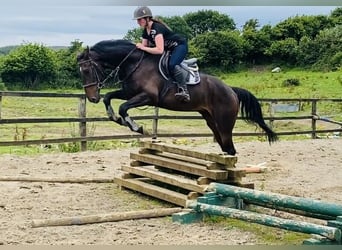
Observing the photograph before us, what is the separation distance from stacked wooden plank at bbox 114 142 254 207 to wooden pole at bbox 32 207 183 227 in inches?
9.4

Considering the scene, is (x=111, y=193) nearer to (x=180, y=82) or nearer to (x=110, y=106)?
(x=110, y=106)

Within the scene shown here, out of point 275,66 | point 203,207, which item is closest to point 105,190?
point 203,207

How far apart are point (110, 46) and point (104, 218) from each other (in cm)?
200

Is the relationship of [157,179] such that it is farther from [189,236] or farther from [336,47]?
[336,47]

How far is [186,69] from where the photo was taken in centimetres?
616

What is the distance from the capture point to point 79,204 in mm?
5680

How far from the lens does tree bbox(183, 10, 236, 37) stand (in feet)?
77.3

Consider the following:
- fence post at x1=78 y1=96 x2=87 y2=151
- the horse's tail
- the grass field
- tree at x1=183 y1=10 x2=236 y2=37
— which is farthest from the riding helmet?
tree at x1=183 y1=10 x2=236 y2=37

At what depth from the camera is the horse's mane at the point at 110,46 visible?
6002 mm

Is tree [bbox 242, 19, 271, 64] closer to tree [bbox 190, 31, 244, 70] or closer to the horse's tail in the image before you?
tree [bbox 190, 31, 244, 70]

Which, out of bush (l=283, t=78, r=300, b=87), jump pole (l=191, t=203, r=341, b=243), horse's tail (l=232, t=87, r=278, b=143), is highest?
bush (l=283, t=78, r=300, b=87)

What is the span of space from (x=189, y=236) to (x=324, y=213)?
3.41 ft

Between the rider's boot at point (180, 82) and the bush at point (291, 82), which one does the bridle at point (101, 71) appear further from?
the bush at point (291, 82)

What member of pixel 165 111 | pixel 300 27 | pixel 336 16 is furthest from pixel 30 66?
pixel 336 16
